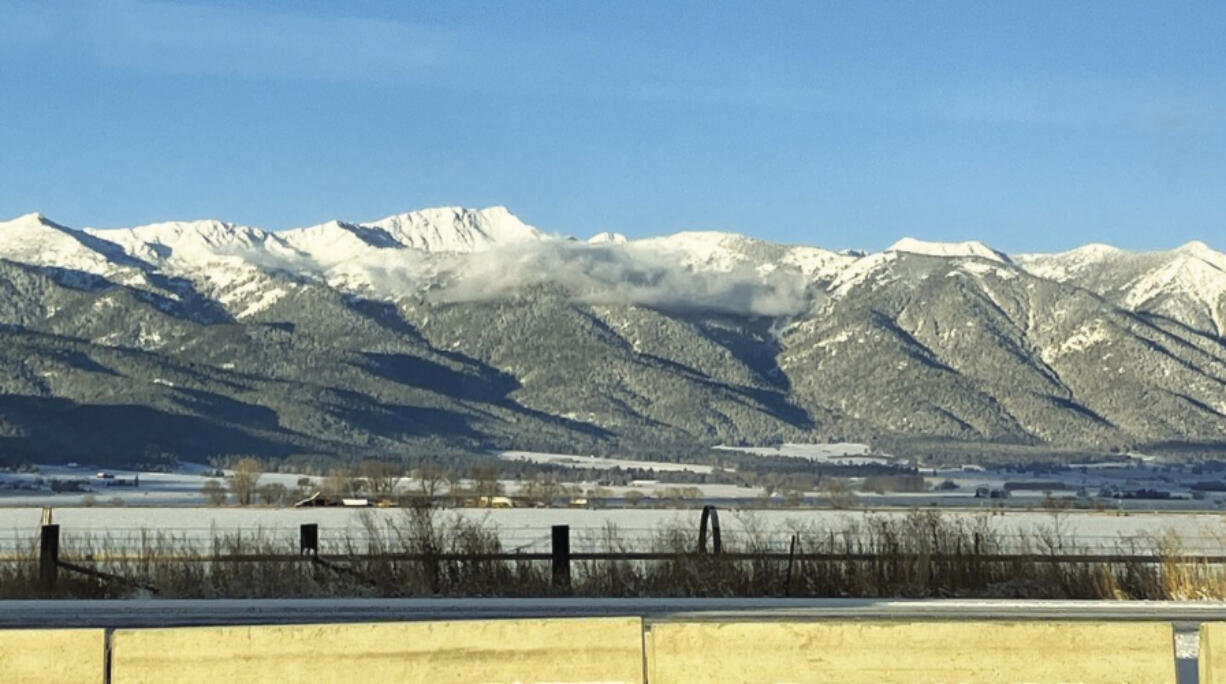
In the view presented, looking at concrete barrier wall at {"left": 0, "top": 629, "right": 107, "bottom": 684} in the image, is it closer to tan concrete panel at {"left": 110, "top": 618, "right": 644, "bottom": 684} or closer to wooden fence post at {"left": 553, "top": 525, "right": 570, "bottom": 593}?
tan concrete panel at {"left": 110, "top": 618, "right": 644, "bottom": 684}

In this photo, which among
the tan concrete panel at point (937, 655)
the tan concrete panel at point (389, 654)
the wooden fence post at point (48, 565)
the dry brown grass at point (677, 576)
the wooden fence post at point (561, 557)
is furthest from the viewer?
the wooden fence post at point (561, 557)

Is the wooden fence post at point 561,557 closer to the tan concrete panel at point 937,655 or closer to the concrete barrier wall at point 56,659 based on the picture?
the tan concrete panel at point 937,655

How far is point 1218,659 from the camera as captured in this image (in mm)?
11977

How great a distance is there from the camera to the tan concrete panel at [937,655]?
1235cm

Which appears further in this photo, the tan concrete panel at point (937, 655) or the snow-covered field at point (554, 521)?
the snow-covered field at point (554, 521)

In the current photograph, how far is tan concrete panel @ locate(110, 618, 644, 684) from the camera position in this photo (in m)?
12.2

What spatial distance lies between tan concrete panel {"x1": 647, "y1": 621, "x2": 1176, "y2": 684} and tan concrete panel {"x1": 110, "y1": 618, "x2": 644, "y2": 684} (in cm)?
40

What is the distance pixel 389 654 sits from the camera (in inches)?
484

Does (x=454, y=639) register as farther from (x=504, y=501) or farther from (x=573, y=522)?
(x=504, y=501)

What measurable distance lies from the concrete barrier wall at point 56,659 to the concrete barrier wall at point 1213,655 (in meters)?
7.63

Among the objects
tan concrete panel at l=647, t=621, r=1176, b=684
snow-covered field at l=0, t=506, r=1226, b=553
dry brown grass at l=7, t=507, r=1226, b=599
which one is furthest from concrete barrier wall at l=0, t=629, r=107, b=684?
snow-covered field at l=0, t=506, r=1226, b=553

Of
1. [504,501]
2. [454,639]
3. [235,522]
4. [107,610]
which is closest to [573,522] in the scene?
[235,522]

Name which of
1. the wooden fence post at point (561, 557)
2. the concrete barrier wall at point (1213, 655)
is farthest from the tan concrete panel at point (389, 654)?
the wooden fence post at point (561, 557)

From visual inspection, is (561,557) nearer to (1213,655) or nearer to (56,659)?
(56,659)
